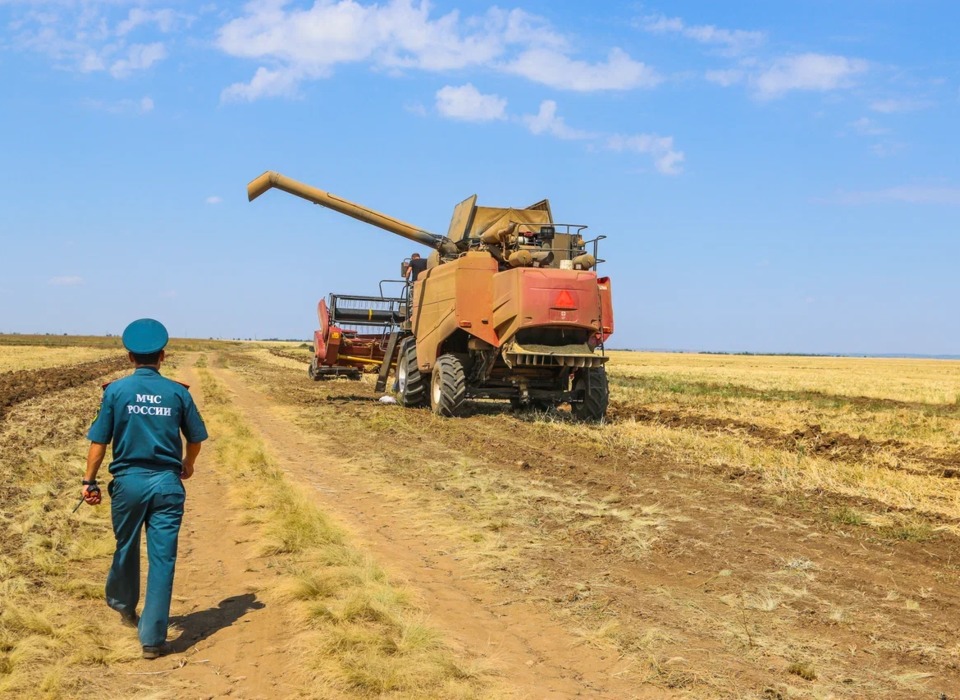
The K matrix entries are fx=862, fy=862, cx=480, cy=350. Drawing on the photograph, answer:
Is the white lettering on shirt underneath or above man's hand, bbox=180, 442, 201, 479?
above

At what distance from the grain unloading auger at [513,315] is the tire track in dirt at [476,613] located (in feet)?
17.7

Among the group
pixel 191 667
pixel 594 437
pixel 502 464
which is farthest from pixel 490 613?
pixel 594 437

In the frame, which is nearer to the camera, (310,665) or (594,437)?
(310,665)

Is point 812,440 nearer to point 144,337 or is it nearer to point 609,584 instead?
point 609,584

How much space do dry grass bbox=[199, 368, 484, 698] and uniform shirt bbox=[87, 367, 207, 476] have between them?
126cm

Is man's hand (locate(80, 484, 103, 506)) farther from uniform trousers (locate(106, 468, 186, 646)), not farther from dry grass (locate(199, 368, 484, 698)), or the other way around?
dry grass (locate(199, 368, 484, 698))

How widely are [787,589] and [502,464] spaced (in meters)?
5.28

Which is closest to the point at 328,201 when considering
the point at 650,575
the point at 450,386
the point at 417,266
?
the point at 417,266

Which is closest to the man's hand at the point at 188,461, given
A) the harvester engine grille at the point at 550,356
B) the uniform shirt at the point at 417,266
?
the harvester engine grille at the point at 550,356

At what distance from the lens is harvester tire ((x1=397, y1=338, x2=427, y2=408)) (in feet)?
57.0

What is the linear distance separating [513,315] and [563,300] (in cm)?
85

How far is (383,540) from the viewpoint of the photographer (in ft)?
23.0

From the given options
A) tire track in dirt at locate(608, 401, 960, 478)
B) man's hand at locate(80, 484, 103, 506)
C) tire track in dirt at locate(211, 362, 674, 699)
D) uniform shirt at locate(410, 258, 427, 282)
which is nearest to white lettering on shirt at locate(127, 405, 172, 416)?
man's hand at locate(80, 484, 103, 506)

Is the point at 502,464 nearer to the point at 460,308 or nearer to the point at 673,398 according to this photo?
the point at 460,308
